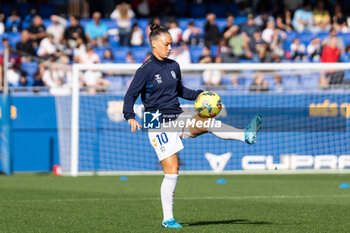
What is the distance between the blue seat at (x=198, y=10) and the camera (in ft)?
77.3

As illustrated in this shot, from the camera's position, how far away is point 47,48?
63.4 ft

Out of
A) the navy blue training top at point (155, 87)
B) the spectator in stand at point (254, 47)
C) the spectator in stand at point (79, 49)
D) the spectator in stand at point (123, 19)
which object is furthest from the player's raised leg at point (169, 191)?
the spectator in stand at point (123, 19)

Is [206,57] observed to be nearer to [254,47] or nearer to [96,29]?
[254,47]

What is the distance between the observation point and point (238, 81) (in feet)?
57.5

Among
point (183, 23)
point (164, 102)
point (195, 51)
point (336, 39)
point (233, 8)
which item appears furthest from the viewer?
point (233, 8)

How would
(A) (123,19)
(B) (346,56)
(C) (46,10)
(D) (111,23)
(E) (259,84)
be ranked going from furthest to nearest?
(C) (46,10) → (D) (111,23) → (A) (123,19) → (B) (346,56) → (E) (259,84)

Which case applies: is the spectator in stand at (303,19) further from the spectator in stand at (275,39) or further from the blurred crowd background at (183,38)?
the spectator in stand at (275,39)

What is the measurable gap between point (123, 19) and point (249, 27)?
3579 millimetres

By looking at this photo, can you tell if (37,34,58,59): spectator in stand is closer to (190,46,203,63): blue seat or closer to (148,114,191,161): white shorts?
(190,46,203,63): blue seat

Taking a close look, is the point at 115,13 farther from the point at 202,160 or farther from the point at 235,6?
the point at 202,160

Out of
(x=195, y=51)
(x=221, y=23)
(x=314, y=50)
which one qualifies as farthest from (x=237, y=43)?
(x=221, y=23)

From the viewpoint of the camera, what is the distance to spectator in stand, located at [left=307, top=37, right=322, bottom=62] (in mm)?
19625

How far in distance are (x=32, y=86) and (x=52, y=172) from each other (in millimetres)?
2329

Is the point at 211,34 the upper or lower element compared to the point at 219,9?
lower
